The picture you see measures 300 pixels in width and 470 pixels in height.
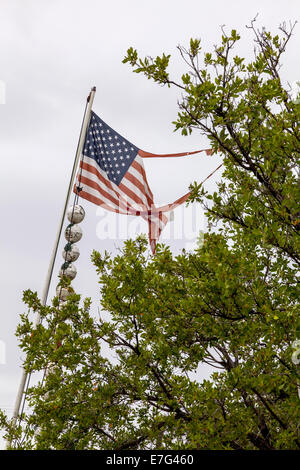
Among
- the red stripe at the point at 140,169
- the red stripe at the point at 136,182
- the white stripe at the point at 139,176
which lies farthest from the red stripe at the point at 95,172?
the red stripe at the point at 140,169

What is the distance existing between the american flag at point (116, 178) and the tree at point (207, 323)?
3.97 meters

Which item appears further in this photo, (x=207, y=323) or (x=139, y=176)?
(x=139, y=176)

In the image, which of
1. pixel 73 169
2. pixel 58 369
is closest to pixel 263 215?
pixel 58 369

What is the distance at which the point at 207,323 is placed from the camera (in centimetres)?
772

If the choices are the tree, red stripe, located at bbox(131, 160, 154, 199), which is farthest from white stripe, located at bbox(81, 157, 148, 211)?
the tree

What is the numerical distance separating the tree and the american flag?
13.0 ft

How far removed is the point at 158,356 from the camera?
855 cm

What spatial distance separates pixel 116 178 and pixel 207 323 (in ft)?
24.2

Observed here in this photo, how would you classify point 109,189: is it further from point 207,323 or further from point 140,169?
point 207,323

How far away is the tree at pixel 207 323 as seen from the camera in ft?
23.5

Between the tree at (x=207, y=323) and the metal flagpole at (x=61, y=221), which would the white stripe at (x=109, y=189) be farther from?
the tree at (x=207, y=323)

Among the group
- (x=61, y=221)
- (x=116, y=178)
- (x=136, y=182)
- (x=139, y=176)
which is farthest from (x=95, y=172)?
(x=61, y=221)

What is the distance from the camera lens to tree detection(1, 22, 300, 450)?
7.15 meters

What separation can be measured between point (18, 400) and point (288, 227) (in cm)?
716
